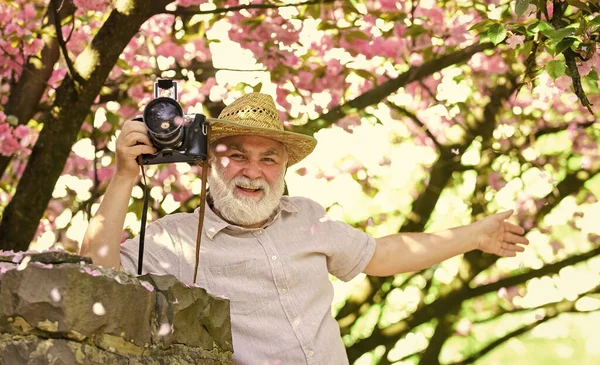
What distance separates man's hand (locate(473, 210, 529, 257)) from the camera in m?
3.98

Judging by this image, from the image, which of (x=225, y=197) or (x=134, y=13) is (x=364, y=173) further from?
(x=225, y=197)

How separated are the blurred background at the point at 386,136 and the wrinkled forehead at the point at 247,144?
173cm

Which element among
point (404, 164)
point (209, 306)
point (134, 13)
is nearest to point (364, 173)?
point (404, 164)

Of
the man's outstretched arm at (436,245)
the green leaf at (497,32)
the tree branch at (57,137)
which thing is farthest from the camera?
the tree branch at (57,137)

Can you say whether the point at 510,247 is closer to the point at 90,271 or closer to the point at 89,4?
the point at 90,271

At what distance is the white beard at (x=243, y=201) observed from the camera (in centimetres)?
349

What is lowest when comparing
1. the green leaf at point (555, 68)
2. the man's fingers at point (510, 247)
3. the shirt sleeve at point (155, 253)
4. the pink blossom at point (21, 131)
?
the shirt sleeve at point (155, 253)

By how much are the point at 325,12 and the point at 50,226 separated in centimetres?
205

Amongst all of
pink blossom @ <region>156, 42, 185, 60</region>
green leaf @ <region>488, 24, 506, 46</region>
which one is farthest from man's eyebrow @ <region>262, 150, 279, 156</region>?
pink blossom @ <region>156, 42, 185, 60</region>

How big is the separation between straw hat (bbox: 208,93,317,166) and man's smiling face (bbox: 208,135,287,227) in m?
0.04

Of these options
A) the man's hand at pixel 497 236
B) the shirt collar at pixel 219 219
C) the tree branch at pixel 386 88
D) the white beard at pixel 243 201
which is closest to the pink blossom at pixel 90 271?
the shirt collar at pixel 219 219

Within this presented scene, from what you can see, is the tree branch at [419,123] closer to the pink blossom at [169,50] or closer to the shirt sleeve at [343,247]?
the pink blossom at [169,50]

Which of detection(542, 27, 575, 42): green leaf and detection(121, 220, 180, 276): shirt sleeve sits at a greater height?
detection(542, 27, 575, 42): green leaf

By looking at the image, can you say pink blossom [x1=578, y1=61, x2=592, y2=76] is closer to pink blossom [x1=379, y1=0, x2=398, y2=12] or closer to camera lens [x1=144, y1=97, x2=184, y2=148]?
camera lens [x1=144, y1=97, x2=184, y2=148]
